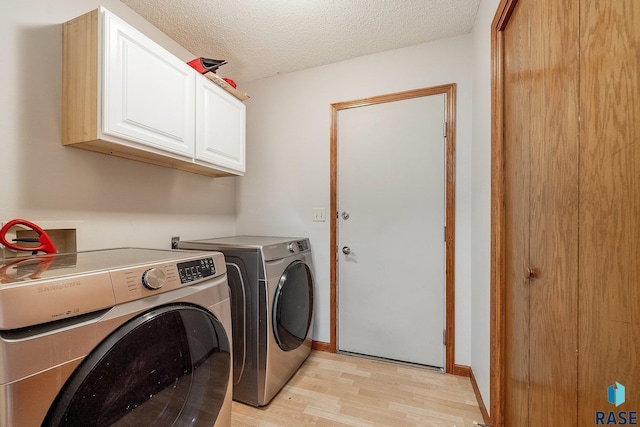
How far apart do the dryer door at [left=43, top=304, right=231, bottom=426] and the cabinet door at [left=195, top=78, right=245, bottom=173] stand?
3.59 ft

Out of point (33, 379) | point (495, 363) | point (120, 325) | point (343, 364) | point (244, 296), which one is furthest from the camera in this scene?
point (343, 364)

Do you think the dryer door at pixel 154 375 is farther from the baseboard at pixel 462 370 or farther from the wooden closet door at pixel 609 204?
the baseboard at pixel 462 370

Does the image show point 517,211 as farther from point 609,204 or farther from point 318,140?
point 318,140

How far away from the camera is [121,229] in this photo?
5.17 ft

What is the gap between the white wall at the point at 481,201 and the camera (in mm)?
1432

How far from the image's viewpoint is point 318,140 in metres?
2.28

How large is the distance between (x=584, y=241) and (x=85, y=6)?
2395 millimetres

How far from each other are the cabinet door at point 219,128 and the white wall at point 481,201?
5.40 ft

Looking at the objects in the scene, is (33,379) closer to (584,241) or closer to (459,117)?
(584,241)

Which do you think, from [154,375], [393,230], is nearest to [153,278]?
[154,375]

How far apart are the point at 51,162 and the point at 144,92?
0.56m

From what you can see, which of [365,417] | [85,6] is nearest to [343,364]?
[365,417]

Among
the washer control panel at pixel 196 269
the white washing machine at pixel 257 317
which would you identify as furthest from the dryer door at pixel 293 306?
the washer control panel at pixel 196 269

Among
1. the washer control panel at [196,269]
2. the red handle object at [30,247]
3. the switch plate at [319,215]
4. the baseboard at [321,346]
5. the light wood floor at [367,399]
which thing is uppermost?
the switch plate at [319,215]
